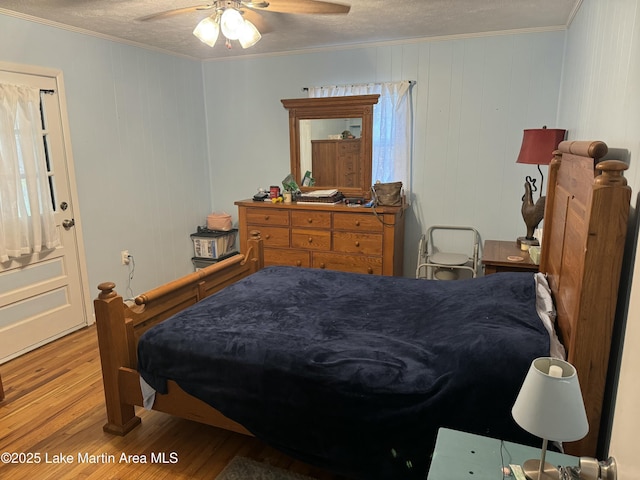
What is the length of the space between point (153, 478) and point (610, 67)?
100 inches

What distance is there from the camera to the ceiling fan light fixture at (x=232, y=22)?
2191mm

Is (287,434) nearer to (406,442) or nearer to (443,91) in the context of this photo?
(406,442)

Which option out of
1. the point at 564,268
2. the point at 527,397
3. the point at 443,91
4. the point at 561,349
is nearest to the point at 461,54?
the point at 443,91

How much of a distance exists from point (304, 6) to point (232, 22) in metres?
0.40

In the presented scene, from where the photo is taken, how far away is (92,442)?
2162 mm

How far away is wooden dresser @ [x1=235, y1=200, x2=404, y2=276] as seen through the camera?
12.3 feet

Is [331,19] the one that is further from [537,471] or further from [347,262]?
[537,471]

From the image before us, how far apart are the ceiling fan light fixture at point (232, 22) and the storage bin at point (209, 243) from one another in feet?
8.37

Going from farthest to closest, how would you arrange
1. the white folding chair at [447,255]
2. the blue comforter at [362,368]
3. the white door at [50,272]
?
the white folding chair at [447,255] < the white door at [50,272] < the blue comforter at [362,368]

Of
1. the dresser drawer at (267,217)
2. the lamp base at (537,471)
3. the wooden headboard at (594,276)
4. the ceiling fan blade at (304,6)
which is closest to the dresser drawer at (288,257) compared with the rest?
the dresser drawer at (267,217)

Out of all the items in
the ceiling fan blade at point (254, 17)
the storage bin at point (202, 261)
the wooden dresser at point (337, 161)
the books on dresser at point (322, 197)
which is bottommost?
the storage bin at point (202, 261)

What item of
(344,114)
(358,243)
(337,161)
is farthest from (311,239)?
(344,114)

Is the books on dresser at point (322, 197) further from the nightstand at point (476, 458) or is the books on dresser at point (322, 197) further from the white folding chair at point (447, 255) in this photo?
the nightstand at point (476, 458)

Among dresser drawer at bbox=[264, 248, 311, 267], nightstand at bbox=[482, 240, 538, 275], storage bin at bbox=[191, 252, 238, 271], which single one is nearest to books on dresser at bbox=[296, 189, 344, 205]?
dresser drawer at bbox=[264, 248, 311, 267]
